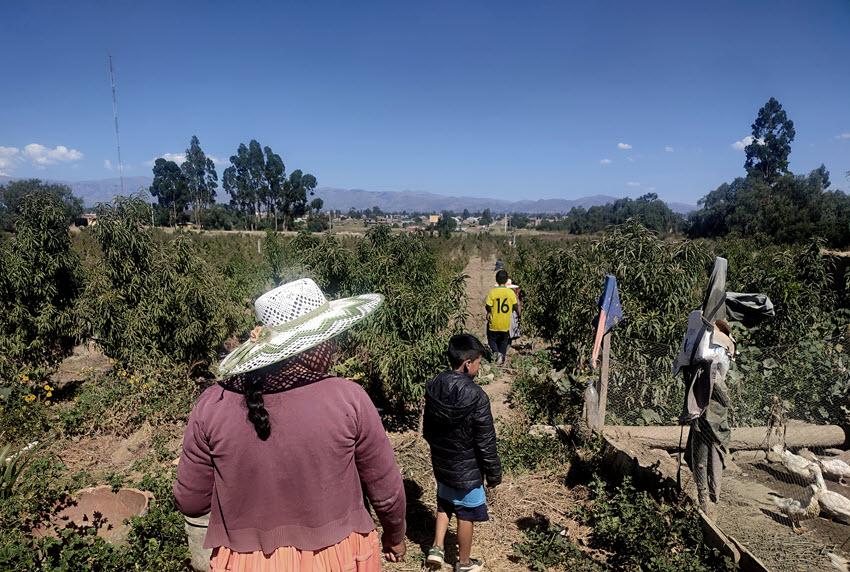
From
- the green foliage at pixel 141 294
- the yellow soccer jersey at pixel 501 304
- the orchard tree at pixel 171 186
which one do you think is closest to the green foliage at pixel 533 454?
the yellow soccer jersey at pixel 501 304

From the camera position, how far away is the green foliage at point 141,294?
585 centimetres

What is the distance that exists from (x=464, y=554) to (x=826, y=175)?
65.0 metres

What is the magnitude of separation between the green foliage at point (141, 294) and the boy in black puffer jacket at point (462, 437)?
176 inches

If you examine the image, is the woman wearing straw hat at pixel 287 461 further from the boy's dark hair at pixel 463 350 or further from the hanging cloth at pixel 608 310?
the hanging cloth at pixel 608 310

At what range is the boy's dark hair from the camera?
290 centimetres

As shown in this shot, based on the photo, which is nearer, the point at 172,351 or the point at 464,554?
the point at 464,554

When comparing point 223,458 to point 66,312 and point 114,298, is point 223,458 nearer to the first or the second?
point 114,298

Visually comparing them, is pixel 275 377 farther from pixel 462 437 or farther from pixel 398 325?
pixel 398 325

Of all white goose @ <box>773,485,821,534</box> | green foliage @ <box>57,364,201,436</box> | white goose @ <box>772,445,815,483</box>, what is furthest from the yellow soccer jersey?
green foliage @ <box>57,364,201,436</box>

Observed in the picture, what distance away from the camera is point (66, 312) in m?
6.73

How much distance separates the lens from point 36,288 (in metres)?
6.37

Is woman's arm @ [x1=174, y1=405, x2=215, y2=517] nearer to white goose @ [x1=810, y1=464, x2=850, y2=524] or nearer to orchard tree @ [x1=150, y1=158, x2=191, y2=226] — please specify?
white goose @ [x1=810, y1=464, x2=850, y2=524]

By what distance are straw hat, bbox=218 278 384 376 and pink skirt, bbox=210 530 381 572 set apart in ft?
1.86

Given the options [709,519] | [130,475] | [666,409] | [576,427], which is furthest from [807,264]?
[130,475]
